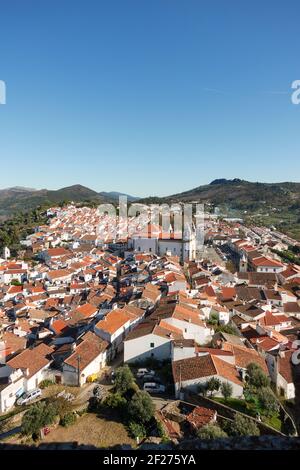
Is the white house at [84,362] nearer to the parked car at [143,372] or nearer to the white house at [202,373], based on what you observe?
the parked car at [143,372]

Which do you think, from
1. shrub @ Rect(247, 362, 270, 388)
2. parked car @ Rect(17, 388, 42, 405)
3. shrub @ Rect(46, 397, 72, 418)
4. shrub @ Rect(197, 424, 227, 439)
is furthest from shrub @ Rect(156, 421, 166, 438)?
parked car @ Rect(17, 388, 42, 405)

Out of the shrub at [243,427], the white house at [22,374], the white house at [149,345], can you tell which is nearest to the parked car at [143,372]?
the white house at [149,345]

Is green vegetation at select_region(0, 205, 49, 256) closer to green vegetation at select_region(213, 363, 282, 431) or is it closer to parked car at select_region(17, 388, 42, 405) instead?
parked car at select_region(17, 388, 42, 405)

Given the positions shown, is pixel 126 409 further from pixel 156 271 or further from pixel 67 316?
pixel 156 271

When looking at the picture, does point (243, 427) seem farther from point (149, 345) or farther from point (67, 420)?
point (149, 345)

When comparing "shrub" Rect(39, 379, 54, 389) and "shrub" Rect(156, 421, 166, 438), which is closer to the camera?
"shrub" Rect(156, 421, 166, 438)

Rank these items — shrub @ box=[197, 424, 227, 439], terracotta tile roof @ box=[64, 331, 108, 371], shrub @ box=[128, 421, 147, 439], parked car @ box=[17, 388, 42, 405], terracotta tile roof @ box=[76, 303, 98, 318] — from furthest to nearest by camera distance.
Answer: terracotta tile roof @ box=[76, 303, 98, 318] < terracotta tile roof @ box=[64, 331, 108, 371] < parked car @ box=[17, 388, 42, 405] < shrub @ box=[128, 421, 147, 439] < shrub @ box=[197, 424, 227, 439]

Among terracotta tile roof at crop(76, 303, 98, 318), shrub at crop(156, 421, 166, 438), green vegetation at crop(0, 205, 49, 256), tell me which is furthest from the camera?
green vegetation at crop(0, 205, 49, 256)
